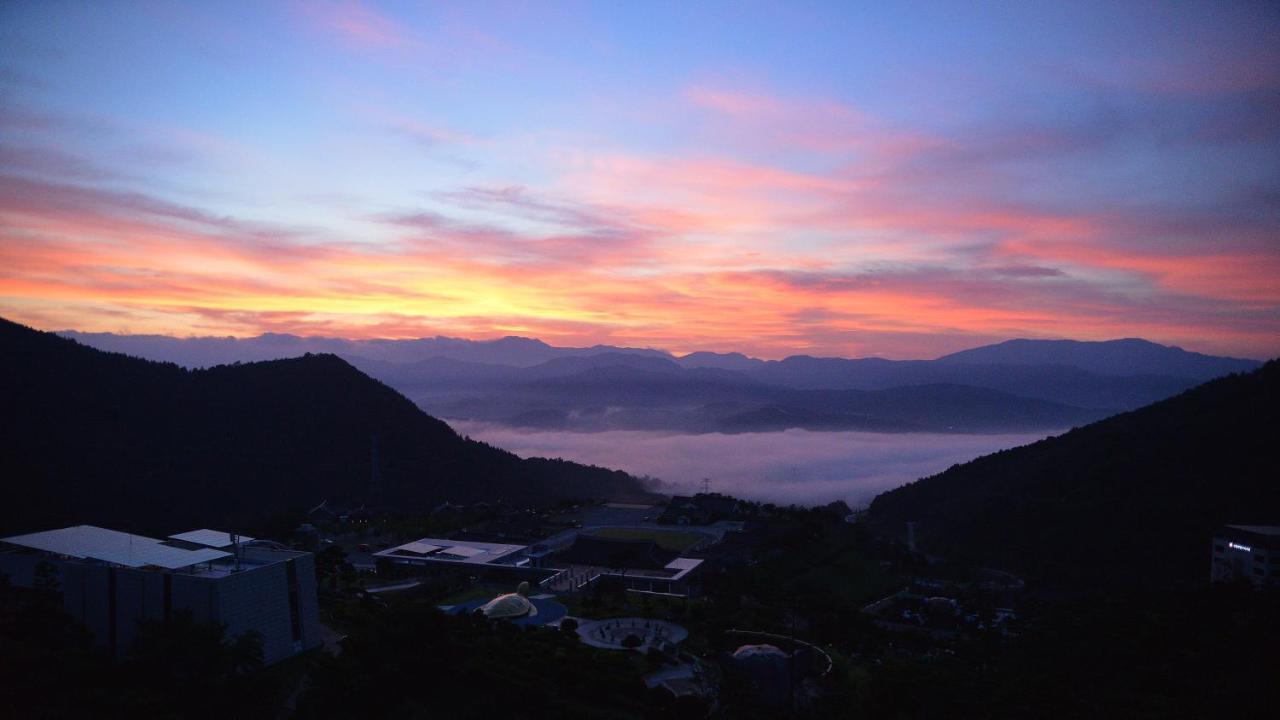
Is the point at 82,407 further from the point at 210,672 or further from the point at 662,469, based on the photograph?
the point at 662,469

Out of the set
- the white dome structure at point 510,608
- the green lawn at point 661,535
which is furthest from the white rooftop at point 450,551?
the white dome structure at point 510,608

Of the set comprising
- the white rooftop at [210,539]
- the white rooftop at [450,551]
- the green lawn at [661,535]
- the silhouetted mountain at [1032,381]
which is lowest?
the green lawn at [661,535]

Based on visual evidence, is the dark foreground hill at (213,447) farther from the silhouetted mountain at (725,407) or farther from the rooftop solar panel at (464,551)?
Result: the silhouetted mountain at (725,407)

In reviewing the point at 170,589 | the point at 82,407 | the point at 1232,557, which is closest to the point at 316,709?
the point at 170,589

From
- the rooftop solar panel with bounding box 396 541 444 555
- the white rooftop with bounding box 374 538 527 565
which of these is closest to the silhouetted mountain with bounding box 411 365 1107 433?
the white rooftop with bounding box 374 538 527 565

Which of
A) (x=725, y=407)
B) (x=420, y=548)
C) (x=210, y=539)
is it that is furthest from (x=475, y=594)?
(x=725, y=407)

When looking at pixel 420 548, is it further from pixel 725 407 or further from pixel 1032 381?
pixel 1032 381
